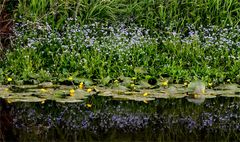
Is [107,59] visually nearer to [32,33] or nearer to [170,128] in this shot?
[32,33]

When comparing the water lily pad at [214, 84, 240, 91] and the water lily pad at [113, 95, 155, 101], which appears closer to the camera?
the water lily pad at [113, 95, 155, 101]

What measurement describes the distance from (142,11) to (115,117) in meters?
3.70

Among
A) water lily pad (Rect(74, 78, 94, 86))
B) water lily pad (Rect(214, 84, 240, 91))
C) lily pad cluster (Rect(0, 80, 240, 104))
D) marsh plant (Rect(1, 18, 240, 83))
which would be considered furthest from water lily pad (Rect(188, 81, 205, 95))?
water lily pad (Rect(74, 78, 94, 86))

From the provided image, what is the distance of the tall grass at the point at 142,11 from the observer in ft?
29.1

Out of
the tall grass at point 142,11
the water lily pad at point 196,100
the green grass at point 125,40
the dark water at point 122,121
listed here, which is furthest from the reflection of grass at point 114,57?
the dark water at point 122,121

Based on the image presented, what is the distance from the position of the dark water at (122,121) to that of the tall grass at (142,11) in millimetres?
2536

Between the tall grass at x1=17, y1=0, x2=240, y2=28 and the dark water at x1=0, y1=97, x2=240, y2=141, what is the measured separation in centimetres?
254

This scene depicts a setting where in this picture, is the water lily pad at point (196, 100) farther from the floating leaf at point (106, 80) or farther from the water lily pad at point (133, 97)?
the floating leaf at point (106, 80)

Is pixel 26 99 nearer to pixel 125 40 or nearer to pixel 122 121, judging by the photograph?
pixel 122 121

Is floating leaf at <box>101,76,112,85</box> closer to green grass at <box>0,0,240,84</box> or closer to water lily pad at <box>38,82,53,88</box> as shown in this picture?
green grass at <box>0,0,240,84</box>

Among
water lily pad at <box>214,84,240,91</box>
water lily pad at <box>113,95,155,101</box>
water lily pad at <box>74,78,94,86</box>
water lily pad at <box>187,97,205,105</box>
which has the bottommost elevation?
water lily pad at <box>187,97,205,105</box>

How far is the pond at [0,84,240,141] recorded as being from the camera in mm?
5137

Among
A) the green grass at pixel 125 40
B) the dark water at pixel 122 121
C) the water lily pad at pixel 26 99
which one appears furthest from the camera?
the green grass at pixel 125 40

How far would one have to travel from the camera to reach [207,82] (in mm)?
7355
